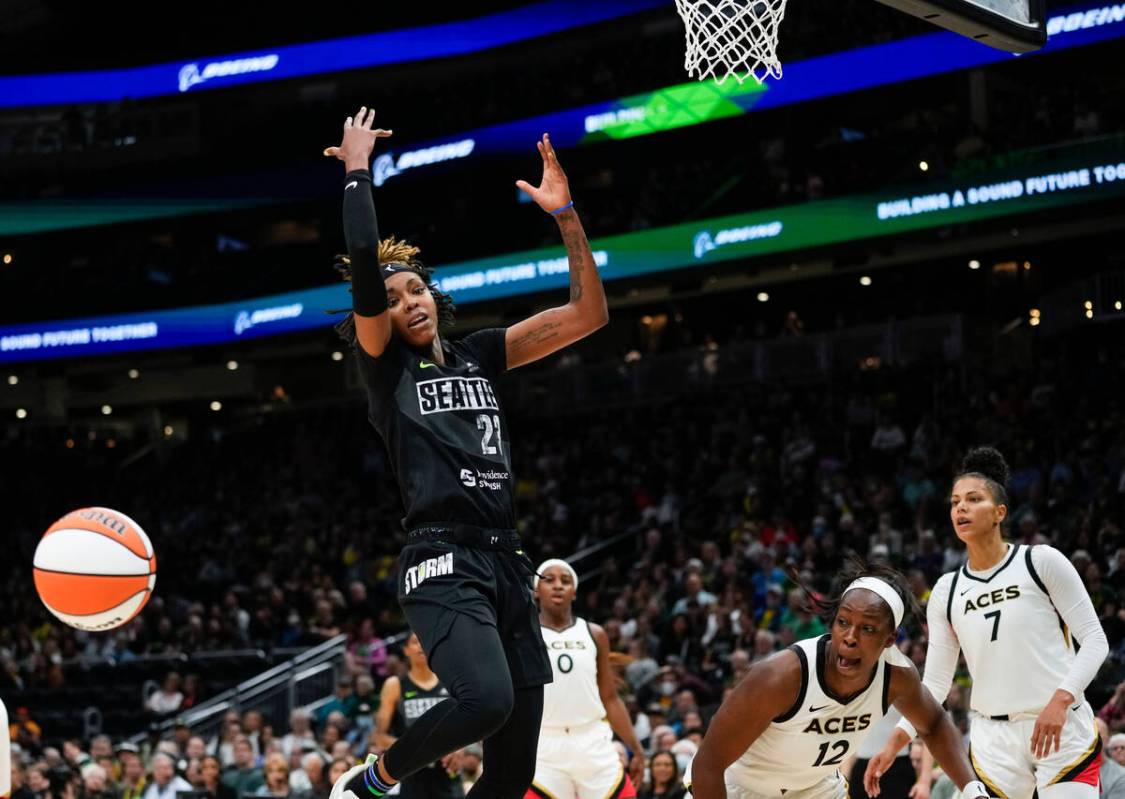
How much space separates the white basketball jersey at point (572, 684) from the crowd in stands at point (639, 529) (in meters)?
2.66

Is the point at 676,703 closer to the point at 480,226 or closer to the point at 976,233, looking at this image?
the point at 976,233

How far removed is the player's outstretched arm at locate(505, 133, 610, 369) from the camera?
224 inches

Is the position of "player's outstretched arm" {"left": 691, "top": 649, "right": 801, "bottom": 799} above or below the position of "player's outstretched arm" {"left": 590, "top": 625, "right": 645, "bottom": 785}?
above

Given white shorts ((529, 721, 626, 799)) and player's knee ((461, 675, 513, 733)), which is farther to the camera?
white shorts ((529, 721, 626, 799))

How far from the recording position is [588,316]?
5.69m

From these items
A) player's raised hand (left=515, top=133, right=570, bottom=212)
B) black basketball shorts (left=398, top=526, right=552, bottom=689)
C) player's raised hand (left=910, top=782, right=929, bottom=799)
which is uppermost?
player's raised hand (left=515, top=133, right=570, bottom=212)

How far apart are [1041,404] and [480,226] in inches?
423

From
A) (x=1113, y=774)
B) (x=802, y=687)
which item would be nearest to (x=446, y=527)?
(x=802, y=687)

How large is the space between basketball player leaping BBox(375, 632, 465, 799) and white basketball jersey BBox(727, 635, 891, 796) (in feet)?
15.9

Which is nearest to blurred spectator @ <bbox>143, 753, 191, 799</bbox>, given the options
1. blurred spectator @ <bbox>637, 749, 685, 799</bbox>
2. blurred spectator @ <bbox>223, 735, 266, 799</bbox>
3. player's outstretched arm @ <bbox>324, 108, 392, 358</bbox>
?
blurred spectator @ <bbox>223, 735, 266, 799</bbox>

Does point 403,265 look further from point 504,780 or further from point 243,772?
point 243,772

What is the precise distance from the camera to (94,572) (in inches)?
351

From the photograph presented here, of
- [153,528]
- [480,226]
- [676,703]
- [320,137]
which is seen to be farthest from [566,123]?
[676,703]

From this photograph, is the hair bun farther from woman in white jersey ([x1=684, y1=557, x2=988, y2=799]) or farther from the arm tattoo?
the arm tattoo
